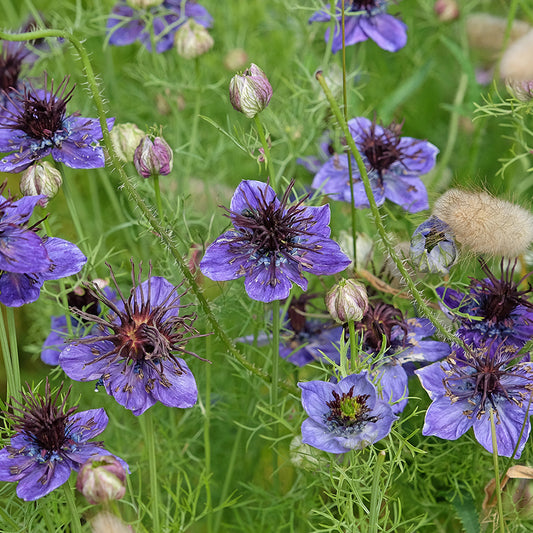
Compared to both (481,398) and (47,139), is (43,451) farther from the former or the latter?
(481,398)

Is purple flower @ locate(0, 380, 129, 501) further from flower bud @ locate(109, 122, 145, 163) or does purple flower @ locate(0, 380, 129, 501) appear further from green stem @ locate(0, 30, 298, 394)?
flower bud @ locate(109, 122, 145, 163)

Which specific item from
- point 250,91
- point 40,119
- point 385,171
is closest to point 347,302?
point 250,91

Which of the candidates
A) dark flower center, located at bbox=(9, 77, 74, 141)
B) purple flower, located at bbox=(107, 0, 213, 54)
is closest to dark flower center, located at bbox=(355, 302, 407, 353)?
dark flower center, located at bbox=(9, 77, 74, 141)

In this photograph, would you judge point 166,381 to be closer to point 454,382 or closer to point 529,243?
point 454,382

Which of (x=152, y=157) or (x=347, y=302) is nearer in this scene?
(x=347, y=302)

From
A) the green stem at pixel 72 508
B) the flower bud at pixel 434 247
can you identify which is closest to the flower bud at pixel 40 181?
the green stem at pixel 72 508

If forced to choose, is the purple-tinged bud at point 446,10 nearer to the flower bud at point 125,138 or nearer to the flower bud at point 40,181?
the flower bud at point 125,138
